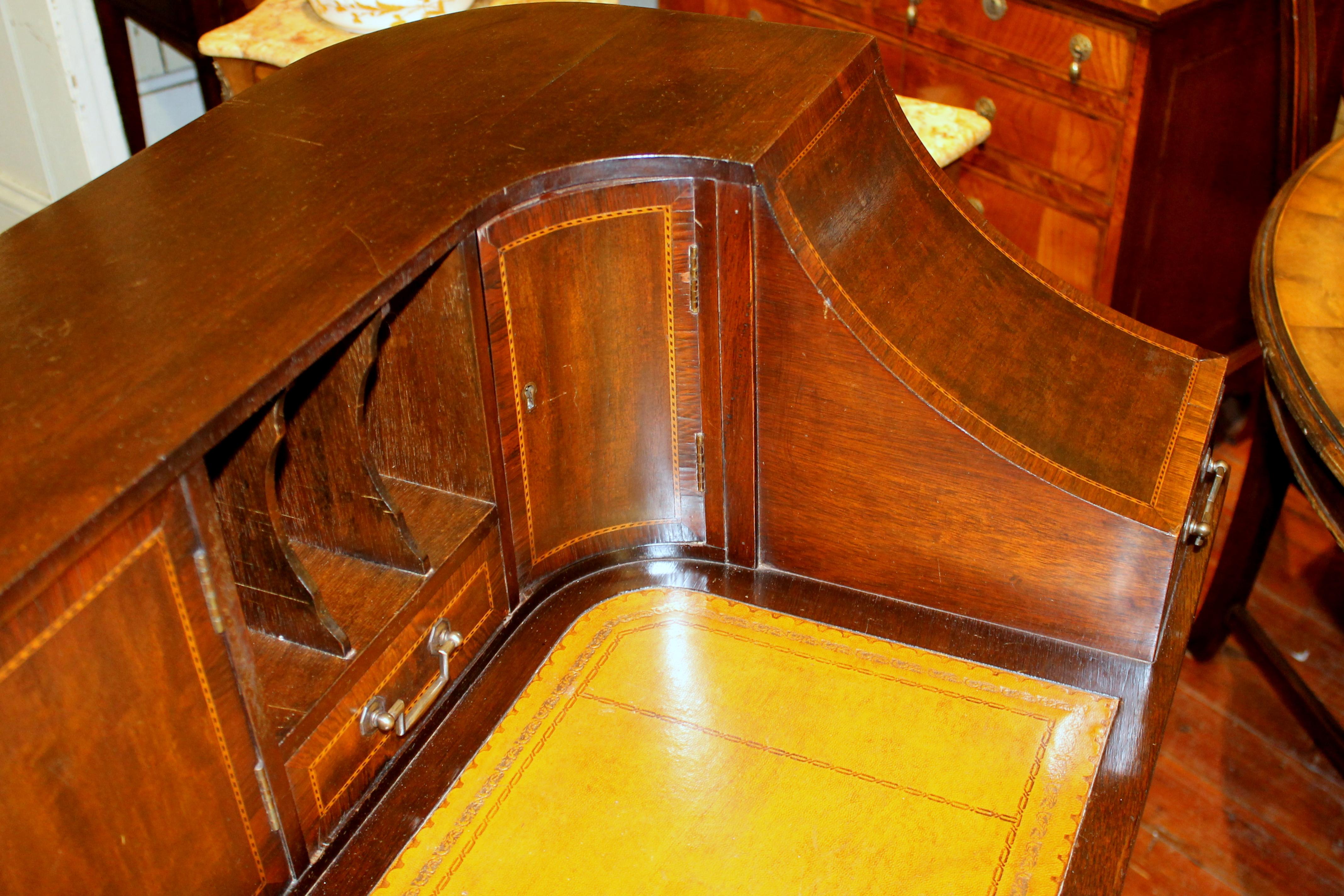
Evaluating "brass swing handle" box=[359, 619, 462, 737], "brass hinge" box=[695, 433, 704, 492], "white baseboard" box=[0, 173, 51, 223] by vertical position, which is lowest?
"white baseboard" box=[0, 173, 51, 223]

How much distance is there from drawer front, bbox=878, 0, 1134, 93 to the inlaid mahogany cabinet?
1.15 m

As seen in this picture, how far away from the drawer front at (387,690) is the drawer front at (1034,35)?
5.54 feet

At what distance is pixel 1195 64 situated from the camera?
8.22ft

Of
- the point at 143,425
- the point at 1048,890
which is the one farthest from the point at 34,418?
the point at 1048,890

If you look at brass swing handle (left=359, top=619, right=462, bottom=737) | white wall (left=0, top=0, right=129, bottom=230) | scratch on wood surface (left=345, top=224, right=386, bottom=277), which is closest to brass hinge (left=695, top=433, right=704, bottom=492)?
brass swing handle (left=359, top=619, right=462, bottom=737)

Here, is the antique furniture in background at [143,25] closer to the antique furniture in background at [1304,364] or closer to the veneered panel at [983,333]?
the veneered panel at [983,333]

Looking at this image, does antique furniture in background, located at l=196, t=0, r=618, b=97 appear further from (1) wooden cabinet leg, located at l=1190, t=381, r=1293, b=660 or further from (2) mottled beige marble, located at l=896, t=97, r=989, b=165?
(1) wooden cabinet leg, located at l=1190, t=381, r=1293, b=660

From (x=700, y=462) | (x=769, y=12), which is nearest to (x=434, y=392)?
(x=700, y=462)

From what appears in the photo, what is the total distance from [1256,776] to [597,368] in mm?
1570

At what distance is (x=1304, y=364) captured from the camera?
1431mm

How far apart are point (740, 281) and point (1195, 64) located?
1.61m

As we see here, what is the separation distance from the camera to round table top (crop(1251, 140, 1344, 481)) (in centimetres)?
138

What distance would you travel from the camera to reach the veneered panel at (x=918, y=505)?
1.30 m

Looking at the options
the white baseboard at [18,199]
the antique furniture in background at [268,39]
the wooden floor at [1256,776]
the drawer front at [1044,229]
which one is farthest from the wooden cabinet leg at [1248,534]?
the white baseboard at [18,199]
